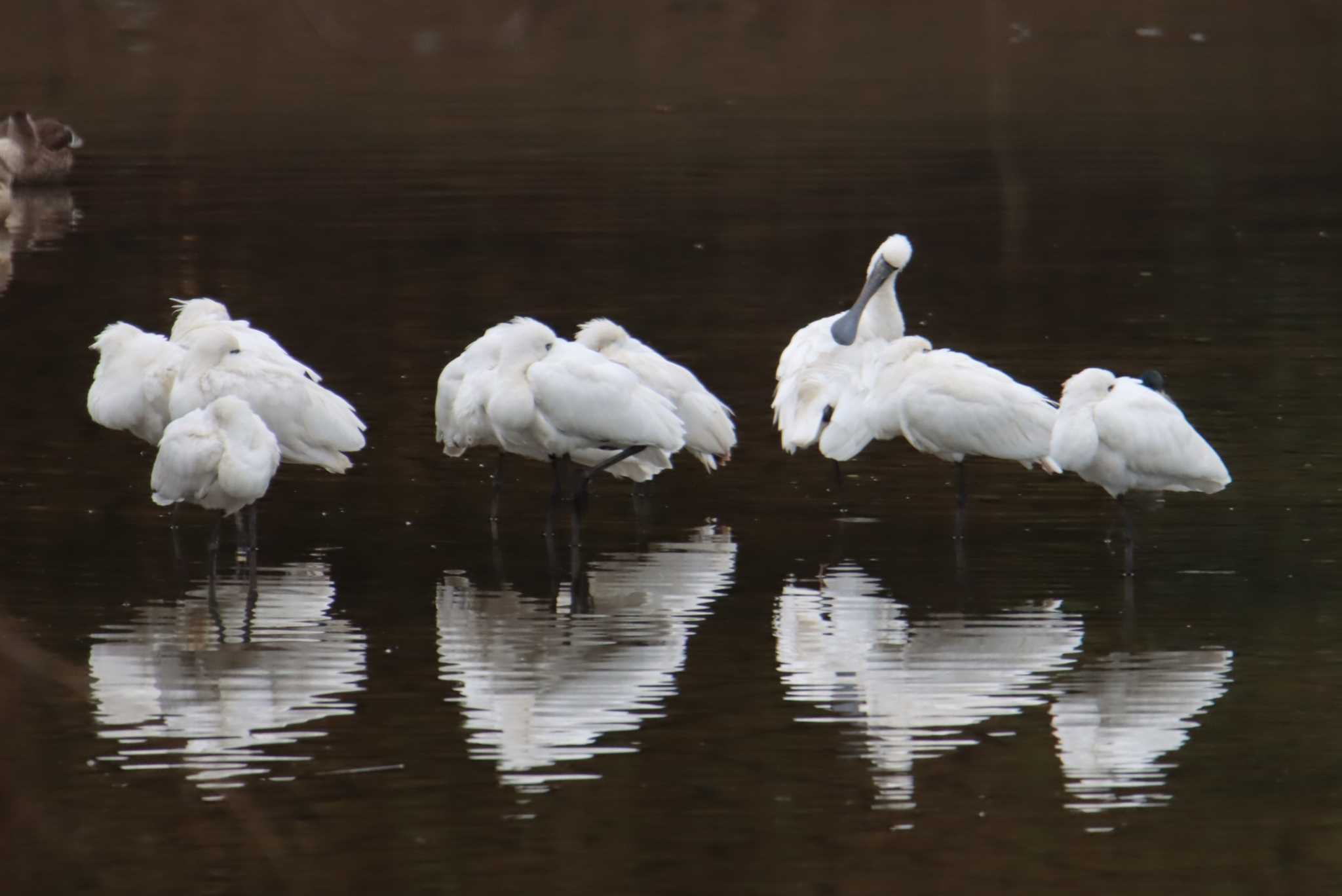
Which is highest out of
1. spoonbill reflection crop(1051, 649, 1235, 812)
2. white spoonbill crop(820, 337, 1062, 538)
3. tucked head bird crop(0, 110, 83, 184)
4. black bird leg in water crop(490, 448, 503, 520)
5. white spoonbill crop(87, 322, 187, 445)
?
tucked head bird crop(0, 110, 83, 184)

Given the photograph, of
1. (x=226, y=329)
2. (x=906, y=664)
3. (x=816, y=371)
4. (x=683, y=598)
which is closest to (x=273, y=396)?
(x=226, y=329)

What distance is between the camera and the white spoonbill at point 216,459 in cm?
962

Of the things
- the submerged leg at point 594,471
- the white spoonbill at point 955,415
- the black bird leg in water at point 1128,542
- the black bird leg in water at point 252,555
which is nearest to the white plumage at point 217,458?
the black bird leg in water at point 252,555

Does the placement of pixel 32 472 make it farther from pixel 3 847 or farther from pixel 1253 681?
pixel 3 847

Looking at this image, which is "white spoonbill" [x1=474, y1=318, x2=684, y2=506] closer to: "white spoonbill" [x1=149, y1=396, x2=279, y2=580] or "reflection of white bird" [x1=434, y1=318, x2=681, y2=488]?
"reflection of white bird" [x1=434, y1=318, x2=681, y2=488]

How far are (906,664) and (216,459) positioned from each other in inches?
111

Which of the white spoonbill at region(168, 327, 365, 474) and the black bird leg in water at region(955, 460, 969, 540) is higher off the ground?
the white spoonbill at region(168, 327, 365, 474)

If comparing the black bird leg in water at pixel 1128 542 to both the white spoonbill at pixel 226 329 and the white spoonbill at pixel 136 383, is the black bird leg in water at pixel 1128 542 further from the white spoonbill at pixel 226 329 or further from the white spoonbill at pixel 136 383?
the white spoonbill at pixel 136 383

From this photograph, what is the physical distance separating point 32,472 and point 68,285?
722 centimetres

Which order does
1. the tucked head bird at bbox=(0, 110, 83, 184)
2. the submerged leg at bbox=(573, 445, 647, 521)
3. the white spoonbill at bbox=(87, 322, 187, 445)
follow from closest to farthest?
the submerged leg at bbox=(573, 445, 647, 521) < the white spoonbill at bbox=(87, 322, 187, 445) < the tucked head bird at bbox=(0, 110, 83, 184)

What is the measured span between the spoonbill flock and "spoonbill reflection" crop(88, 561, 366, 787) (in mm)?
496

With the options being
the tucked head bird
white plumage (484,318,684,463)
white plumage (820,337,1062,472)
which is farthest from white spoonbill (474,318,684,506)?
the tucked head bird

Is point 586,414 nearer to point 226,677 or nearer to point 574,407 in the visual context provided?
point 574,407

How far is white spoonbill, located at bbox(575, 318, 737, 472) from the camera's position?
1145 cm
